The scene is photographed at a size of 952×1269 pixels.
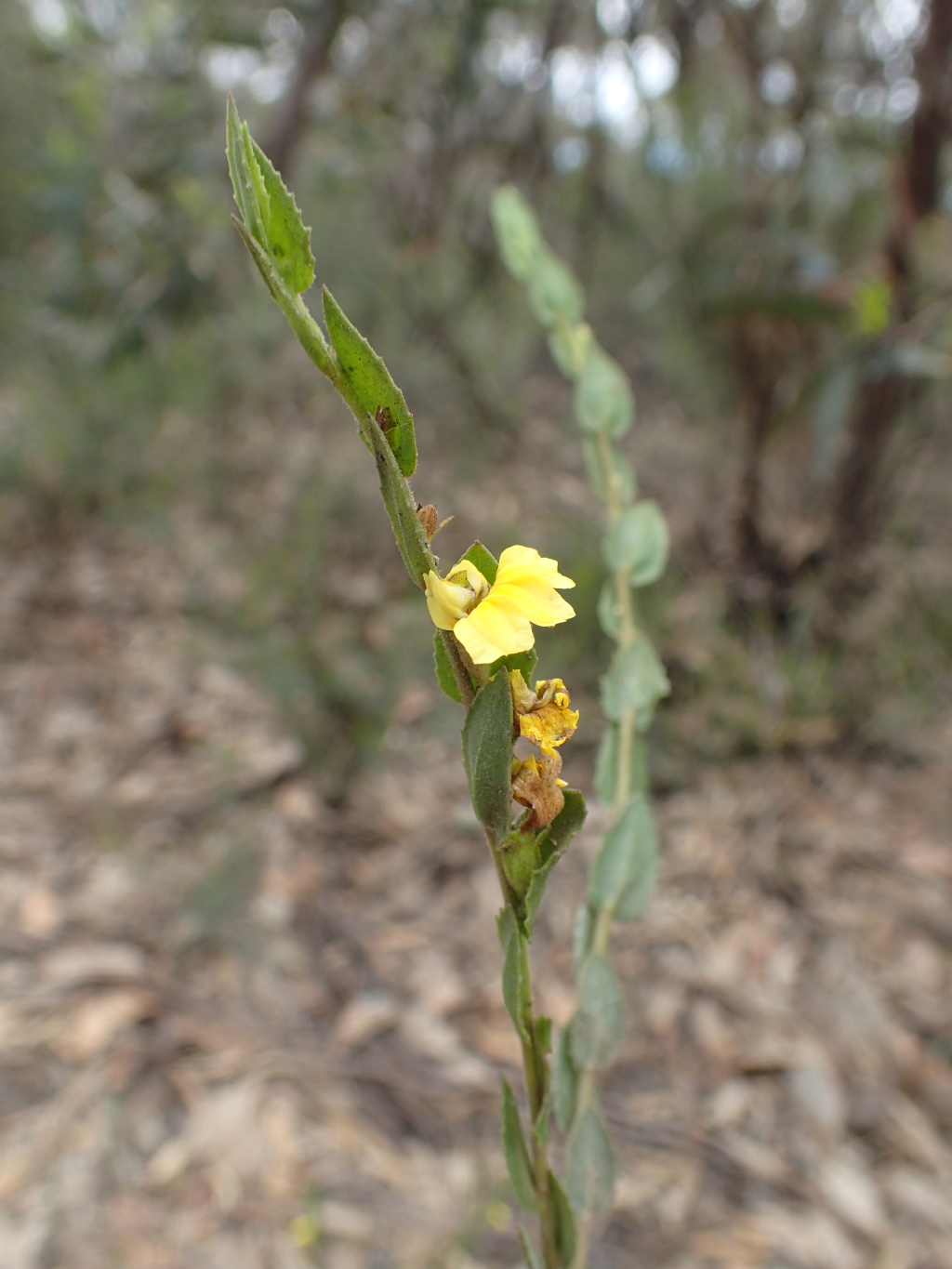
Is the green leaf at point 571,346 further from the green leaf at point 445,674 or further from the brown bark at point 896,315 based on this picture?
the brown bark at point 896,315

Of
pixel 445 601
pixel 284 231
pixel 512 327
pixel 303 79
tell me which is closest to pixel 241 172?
pixel 284 231

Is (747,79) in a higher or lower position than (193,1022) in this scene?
higher

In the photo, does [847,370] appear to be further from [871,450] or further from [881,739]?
[881,739]

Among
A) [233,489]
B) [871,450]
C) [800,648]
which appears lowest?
[800,648]

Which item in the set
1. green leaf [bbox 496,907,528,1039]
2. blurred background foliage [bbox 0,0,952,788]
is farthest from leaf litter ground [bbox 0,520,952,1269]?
green leaf [bbox 496,907,528,1039]

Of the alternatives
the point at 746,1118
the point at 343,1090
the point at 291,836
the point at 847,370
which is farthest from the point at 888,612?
the point at 343,1090

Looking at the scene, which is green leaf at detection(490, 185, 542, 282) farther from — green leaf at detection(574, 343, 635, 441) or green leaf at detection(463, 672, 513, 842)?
green leaf at detection(463, 672, 513, 842)
